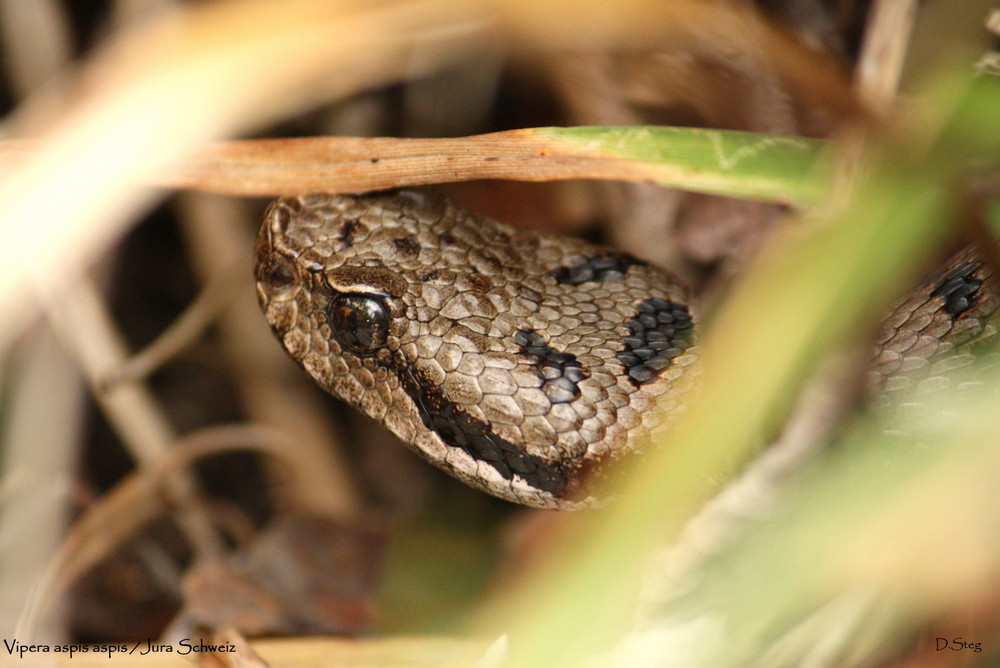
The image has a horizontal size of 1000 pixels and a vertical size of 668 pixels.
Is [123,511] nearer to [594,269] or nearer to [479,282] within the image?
[479,282]

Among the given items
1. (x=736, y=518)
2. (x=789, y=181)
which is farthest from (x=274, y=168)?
(x=736, y=518)

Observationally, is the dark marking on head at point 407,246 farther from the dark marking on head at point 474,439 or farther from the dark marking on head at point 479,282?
the dark marking on head at point 474,439

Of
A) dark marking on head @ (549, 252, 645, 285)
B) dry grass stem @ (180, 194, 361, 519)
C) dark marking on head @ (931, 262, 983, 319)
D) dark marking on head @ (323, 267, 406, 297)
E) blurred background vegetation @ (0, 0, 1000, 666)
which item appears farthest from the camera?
dry grass stem @ (180, 194, 361, 519)

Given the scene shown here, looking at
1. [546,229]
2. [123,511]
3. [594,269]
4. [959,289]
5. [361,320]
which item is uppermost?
[546,229]

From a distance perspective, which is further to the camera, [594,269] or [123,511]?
[123,511]

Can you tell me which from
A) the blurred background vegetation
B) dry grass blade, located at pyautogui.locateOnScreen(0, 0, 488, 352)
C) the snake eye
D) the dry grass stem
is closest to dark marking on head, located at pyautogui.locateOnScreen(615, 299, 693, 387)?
the blurred background vegetation

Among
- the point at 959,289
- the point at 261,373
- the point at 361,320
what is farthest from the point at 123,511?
the point at 959,289

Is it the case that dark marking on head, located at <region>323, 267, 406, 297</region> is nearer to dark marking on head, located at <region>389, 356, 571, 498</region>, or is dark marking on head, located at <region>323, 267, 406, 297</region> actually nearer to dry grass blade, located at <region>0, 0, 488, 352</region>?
dark marking on head, located at <region>389, 356, 571, 498</region>

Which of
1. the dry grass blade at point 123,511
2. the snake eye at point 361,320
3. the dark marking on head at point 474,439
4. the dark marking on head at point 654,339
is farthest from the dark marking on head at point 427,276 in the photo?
the dry grass blade at point 123,511
